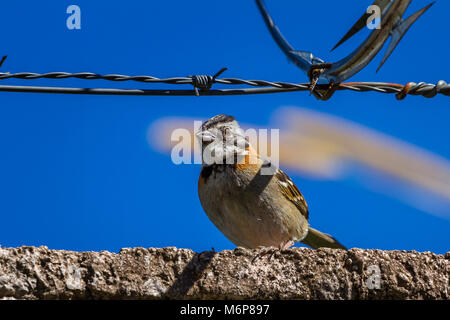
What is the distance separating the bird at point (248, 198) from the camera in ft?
17.0

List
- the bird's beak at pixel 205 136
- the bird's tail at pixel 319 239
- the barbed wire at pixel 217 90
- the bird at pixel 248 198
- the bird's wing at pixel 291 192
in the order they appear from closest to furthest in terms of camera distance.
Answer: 1. the barbed wire at pixel 217 90
2. the bird at pixel 248 198
3. the bird's wing at pixel 291 192
4. the bird's tail at pixel 319 239
5. the bird's beak at pixel 205 136

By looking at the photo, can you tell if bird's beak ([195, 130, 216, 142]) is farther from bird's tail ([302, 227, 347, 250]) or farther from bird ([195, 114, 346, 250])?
bird's tail ([302, 227, 347, 250])

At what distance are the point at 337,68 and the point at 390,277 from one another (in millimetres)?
1464

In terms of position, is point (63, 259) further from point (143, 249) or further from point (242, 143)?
point (242, 143)

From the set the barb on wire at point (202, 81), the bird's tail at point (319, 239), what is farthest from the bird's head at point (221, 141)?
the barb on wire at point (202, 81)

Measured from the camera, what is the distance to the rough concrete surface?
3.42 metres

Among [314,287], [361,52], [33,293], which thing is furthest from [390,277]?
[33,293]

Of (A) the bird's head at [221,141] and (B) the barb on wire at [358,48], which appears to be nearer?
(B) the barb on wire at [358,48]

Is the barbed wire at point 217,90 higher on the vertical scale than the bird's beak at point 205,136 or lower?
higher

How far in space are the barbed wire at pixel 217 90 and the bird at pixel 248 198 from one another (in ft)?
3.58

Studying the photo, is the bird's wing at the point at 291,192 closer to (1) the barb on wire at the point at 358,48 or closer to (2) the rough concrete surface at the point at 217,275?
(1) the barb on wire at the point at 358,48

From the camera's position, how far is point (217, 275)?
3.50m

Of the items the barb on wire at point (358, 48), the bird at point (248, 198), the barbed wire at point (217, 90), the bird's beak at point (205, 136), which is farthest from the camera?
the bird's beak at point (205, 136)

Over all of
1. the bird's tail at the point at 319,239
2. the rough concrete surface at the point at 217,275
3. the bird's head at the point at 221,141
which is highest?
the bird's head at the point at 221,141
